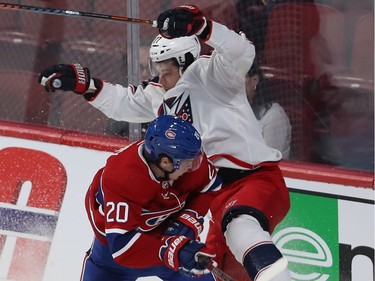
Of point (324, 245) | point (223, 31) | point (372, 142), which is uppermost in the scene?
point (223, 31)

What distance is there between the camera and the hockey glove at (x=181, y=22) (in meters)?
2.97

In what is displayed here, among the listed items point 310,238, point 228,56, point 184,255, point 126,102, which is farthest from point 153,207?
point 310,238

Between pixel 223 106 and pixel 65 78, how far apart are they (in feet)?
2.25

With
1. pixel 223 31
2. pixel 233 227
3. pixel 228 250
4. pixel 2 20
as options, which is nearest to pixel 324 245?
pixel 228 250

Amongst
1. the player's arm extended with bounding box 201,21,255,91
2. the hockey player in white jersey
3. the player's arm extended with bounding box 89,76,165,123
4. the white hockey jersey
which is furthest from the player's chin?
the player's arm extended with bounding box 89,76,165,123

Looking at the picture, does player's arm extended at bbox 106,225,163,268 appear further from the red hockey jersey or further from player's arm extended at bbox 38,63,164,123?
player's arm extended at bbox 38,63,164,123

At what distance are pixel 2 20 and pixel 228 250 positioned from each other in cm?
177

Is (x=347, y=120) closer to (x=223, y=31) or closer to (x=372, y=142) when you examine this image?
(x=372, y=142)

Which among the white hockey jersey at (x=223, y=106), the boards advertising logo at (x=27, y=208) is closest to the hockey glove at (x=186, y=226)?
the white hockey jersey at (x=223, y=106)

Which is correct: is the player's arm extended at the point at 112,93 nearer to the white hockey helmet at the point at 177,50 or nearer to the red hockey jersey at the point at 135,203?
the white hockey helmet at the point at 177,50

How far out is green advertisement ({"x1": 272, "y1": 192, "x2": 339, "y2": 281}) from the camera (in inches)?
141

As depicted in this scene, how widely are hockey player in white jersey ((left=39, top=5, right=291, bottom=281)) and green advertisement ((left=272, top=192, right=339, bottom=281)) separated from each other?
1.54 ft

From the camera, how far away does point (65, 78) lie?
3471 millimetres

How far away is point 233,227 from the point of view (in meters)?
2.94
